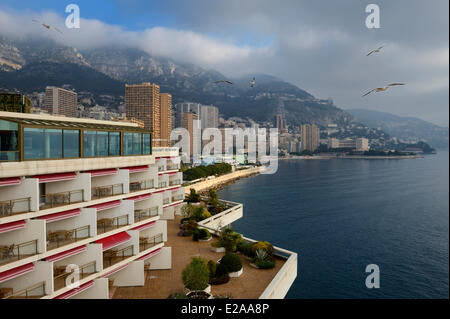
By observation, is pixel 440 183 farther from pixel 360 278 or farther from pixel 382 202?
pixel 360 278

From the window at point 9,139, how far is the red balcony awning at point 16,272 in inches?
135

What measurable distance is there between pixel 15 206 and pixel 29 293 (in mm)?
2885

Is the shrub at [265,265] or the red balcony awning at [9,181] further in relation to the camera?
the shrub at [265,265]

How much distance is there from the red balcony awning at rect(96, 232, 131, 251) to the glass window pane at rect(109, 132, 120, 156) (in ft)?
12.1

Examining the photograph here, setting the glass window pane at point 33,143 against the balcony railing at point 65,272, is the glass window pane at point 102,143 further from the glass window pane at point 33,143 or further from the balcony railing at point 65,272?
the balcony railing at point 65,272

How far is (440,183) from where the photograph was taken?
71125 mm

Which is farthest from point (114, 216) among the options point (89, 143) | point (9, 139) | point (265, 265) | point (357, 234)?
Answer: point (357, 234)

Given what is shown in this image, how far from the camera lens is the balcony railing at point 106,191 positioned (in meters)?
12.4

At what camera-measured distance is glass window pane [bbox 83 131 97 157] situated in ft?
37.2

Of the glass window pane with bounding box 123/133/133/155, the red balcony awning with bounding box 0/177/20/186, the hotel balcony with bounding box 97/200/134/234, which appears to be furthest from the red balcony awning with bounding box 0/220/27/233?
the glass window pane with bounding box 123/133/133/155

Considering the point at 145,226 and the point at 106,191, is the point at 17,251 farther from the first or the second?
the point at 145,226

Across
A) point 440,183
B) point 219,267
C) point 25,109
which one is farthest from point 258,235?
point 440,183

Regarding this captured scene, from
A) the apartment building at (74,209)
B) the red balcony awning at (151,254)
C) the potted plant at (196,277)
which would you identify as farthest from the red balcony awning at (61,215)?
the potted plant at (196,277)
